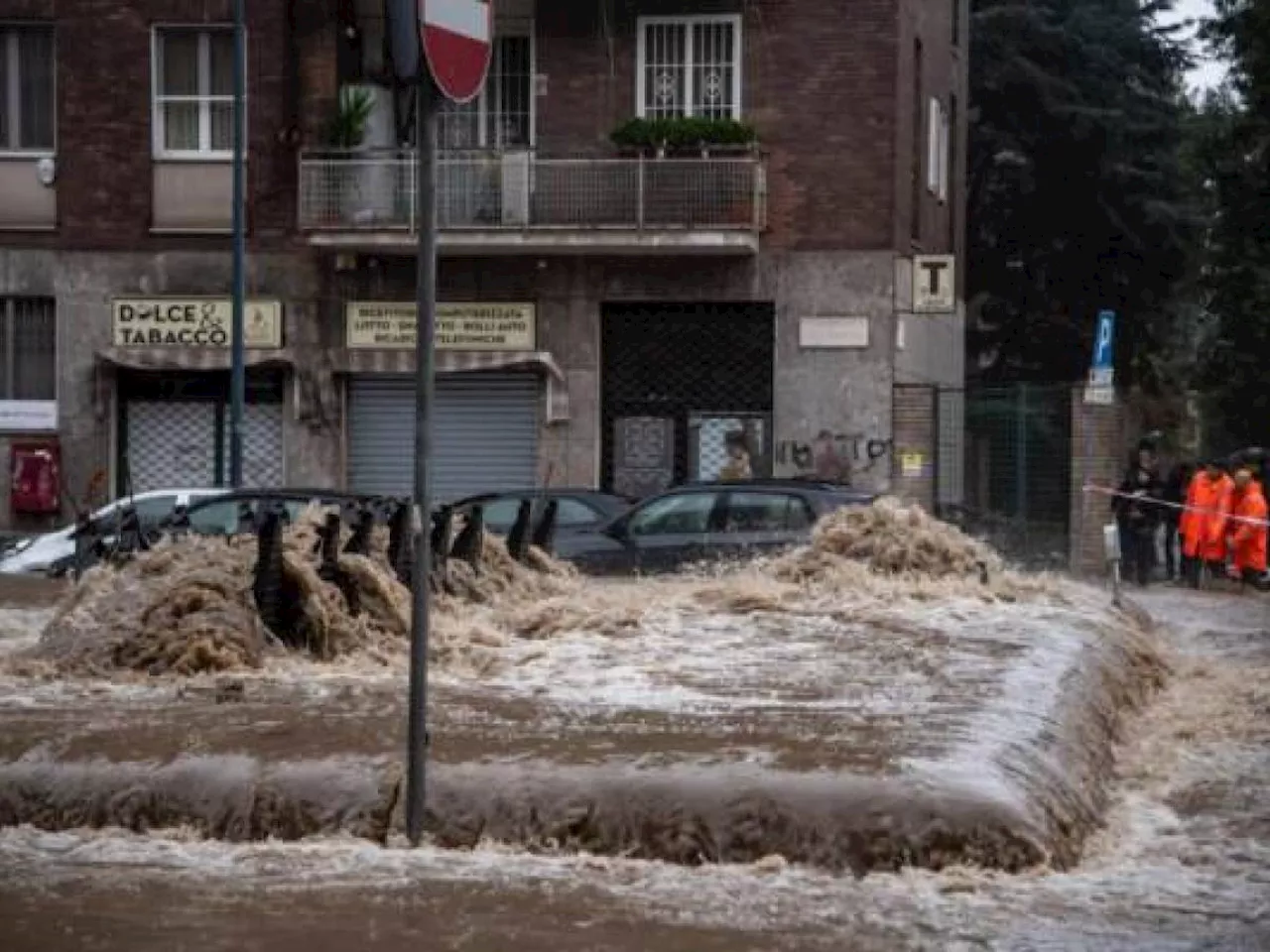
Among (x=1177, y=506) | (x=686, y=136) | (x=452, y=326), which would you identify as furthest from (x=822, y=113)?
(x=1177, y=506)

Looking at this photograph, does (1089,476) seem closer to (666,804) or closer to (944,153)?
(944,153)

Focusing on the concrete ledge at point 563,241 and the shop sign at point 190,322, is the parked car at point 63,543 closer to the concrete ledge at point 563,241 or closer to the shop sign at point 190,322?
the concrete ledge at point 563,241

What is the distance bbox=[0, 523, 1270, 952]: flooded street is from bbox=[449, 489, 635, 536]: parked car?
9890mm

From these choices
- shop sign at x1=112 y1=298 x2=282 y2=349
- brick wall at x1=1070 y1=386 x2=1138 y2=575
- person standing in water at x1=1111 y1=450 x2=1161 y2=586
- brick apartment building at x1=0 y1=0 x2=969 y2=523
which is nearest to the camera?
person standing in water at x1=1111 y1=450 x2=1161 y2=586

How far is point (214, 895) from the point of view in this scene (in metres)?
7.43

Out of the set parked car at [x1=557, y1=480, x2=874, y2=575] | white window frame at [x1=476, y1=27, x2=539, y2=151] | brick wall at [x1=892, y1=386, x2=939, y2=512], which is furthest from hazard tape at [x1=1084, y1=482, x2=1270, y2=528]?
white window frame at [x1=476, y1=27, x2=539, y2=151]

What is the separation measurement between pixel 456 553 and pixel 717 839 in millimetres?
7079

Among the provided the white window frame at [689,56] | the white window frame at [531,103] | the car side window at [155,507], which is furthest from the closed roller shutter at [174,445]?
the car side window at [155,507]

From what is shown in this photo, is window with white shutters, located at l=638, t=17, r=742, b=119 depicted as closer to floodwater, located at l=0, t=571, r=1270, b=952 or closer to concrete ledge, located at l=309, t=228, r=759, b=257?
concrete ledge, located at l=309, t=228, r=759, b=257

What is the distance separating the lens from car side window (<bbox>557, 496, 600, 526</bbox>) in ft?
70.8

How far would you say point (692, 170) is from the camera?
28.4 metres

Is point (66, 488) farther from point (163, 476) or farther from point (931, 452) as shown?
point (931, 452)

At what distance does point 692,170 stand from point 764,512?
29.0 ft

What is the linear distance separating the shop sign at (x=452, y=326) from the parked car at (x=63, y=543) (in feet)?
27.4
